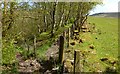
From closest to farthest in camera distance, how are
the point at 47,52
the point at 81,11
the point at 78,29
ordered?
the point at 47,52, the point at 78,29, the point at 81,11

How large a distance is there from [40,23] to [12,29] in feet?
124

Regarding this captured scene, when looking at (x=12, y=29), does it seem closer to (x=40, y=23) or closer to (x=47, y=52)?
(x=47, y=52)

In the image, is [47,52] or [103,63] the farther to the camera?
[47,52]

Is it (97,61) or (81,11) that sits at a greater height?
(81,11)

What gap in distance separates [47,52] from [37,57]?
284cm

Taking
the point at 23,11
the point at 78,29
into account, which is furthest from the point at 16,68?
the point at 78,29

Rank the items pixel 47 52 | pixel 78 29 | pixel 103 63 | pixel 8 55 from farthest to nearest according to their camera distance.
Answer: pixel 78 29 → pixel 47 52 → pixel 103 63 → pixel 8 55

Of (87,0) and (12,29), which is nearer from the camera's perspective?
(12,29)

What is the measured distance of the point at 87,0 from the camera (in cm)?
3859

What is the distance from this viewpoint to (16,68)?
81.5ft

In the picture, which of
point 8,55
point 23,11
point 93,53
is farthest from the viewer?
point 93,53

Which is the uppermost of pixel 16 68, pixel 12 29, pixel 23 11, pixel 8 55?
pixel 23 11

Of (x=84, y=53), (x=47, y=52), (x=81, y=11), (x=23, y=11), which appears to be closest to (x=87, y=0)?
(x=81, y=11)

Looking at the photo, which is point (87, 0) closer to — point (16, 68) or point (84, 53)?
point (84, 53)
